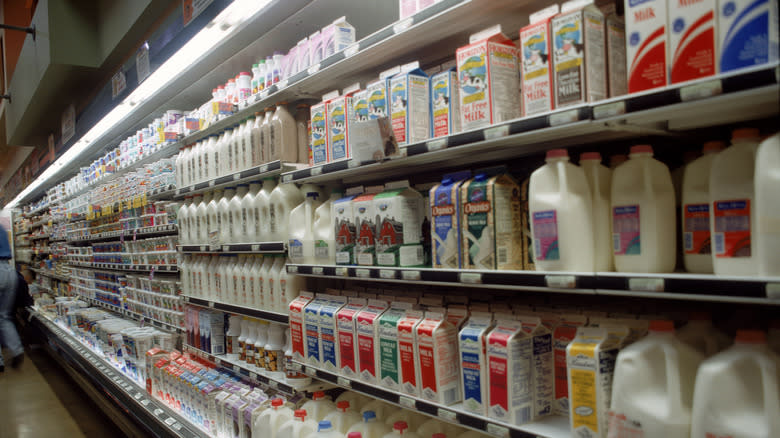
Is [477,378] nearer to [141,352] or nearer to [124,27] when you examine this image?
[141,352]

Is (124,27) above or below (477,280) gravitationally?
above

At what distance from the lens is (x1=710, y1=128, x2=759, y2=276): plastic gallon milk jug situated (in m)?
1.26

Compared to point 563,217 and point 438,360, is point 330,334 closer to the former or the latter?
point 438,360

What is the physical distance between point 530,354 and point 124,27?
477 cm

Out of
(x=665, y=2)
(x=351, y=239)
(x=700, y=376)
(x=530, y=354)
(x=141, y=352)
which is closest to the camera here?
(x=700, y=376)

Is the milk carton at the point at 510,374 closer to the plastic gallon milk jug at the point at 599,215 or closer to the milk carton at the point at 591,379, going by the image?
the milk carton at the point at 591,379

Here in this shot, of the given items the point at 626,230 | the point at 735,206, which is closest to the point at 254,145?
the point at 626,230

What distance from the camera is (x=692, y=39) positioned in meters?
1.29

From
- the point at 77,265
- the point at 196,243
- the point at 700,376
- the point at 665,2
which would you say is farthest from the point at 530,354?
the point at 77,265

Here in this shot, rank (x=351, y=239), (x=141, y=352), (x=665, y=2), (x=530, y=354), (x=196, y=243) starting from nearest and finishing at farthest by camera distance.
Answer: (x=665, y=2) < (x=530, y=354) < (x=351, y=239) < (x=196, y=243) < (x=141, y=352)

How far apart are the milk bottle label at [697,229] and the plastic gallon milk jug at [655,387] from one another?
9.0 inches

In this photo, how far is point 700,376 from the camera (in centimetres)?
125

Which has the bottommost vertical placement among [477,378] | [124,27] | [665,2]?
[477,378]

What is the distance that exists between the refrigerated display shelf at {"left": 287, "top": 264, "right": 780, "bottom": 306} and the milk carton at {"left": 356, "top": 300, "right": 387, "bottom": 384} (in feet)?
0.69
